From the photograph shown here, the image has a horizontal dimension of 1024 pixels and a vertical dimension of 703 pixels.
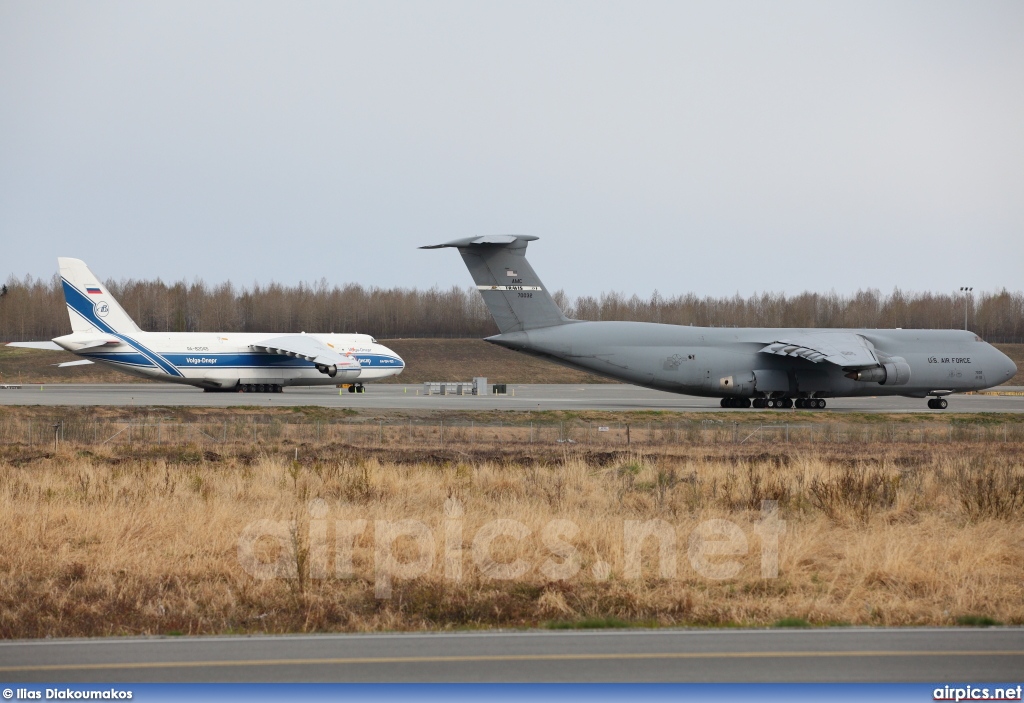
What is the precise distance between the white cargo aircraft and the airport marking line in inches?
1938

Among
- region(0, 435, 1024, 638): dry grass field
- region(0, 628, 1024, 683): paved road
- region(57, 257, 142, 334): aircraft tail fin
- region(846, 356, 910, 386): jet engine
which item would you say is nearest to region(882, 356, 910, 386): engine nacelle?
region(846, 356, 910, 386): jet engine

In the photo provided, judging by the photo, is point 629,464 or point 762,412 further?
point 762,412

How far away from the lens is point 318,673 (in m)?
7.57

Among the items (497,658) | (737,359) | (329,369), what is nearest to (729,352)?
(737,359)

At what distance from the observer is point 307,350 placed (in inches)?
2336

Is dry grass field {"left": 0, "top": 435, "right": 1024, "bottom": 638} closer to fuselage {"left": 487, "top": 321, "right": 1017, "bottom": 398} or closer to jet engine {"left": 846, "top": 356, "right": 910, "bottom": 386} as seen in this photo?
fuselage {"left": 487, "top": 321, "right": 1017, "bottom": 398}

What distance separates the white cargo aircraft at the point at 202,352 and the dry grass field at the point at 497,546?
115 ft

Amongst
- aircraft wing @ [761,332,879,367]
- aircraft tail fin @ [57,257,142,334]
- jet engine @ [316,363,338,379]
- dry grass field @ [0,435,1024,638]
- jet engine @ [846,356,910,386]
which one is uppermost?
aircraft tail fin @ [57,257,142,334]

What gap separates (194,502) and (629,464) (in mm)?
9596

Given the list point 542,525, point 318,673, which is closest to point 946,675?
point 318,673

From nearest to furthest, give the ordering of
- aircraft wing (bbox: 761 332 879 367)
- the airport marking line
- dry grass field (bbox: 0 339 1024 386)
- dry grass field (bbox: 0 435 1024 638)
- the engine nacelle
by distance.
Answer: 1. the airport marking line
2. dry grass field (bbox: 0 435 1024 638)
3. aircraft wing (bbox: 761 332 879 367)
4. the engine nacelle
5. dry grass field (bbox: 0 339 1024 386)

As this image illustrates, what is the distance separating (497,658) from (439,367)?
9697 cm

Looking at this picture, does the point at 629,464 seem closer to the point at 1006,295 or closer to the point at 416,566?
the point at 416,566

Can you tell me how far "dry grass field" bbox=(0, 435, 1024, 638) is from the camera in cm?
1002
